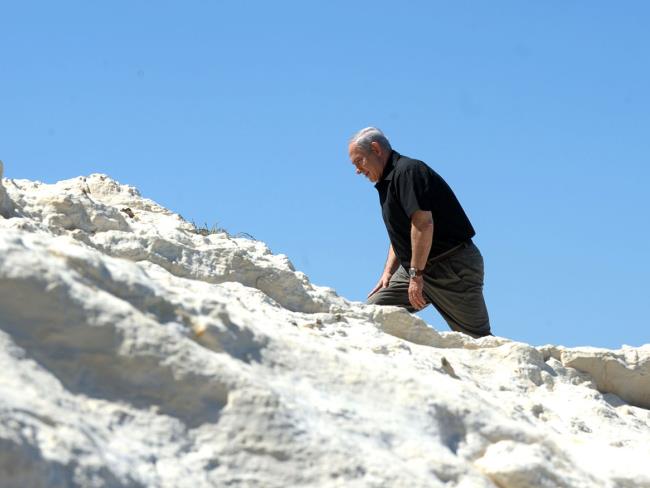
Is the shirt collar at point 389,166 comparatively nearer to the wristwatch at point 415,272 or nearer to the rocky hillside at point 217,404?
the wristwatch at point 415,272

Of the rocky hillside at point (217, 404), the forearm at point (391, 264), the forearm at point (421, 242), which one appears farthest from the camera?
the forearm at point (391, 264)

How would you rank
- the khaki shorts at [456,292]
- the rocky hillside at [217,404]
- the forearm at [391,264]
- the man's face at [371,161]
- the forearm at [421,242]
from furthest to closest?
the forearm at [391,264]
the man's face at [371,161]
the khaki shorts at [456,292]
the forearm at [421,242]
the rocky hillside at [217,404]

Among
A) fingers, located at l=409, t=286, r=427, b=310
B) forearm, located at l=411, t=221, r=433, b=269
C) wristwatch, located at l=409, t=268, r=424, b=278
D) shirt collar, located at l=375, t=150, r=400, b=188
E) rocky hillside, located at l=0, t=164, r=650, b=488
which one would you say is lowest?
rocky hillside, located at l=0, t=164, r=650, b=488

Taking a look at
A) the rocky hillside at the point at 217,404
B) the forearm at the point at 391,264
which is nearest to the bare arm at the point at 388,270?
the forearm at the point at 391,264

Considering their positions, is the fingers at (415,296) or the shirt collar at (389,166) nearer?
the fingers at (415,296)

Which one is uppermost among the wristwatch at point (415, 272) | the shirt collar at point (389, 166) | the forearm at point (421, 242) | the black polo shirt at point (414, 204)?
the shirt collar at point (389, 166)

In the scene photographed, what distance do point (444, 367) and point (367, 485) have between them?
160 centimetres

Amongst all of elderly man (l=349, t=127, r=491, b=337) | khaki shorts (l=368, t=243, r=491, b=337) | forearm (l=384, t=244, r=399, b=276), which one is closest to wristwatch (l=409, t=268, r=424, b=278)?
elderly man (l=349, t=127, r=491, b=337)

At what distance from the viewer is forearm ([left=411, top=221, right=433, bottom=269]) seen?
790 cm

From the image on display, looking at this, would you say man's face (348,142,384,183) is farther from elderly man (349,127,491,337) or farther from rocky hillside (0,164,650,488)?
rocky hillside (0,164,650,488)

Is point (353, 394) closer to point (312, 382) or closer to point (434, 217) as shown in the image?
point (312, 382)

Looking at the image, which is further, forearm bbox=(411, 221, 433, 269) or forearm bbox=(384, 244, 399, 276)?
forearm bbox=(384, 244, 399, 276)

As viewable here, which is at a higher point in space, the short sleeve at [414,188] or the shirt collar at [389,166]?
the shirt collar at [389,166]

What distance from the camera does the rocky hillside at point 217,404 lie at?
3102 mm
